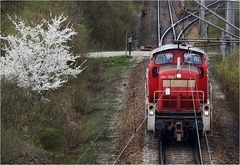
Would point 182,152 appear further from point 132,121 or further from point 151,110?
Result: point 132,121

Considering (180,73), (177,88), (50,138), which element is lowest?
(50,138)

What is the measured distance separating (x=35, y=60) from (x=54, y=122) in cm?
355

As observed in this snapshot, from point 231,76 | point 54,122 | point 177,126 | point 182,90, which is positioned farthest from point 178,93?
point 231,76

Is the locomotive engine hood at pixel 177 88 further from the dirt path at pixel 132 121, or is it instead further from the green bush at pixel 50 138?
the green bush at pixel 50 138

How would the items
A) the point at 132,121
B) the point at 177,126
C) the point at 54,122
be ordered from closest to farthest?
1. the point at 177,126
2. the point at 54,122
3. the point at 132,121

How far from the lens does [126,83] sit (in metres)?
29.4

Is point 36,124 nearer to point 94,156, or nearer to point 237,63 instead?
point 94,156

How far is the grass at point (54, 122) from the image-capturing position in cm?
1554

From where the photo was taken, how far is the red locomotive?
17.2m

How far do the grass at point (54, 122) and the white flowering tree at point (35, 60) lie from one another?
0.74 m

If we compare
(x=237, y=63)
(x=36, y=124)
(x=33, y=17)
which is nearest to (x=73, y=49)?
(x=33, y=17)

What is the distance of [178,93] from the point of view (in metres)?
17.6

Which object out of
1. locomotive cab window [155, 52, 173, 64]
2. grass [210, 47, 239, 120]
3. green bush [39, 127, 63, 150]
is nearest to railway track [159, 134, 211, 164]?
locomotive cab window [155, 52, 173, 64]

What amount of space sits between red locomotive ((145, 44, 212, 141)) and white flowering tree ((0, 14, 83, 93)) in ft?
15.6
